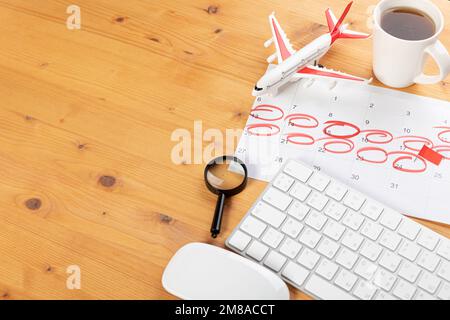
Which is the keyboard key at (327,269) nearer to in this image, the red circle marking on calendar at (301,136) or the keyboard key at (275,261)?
the keyboard key at (275,261)

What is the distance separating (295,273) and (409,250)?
152 millimetres

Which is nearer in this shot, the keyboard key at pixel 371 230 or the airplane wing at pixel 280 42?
the keyboard key at pixel 371 230

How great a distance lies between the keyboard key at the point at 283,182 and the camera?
823 millimetres

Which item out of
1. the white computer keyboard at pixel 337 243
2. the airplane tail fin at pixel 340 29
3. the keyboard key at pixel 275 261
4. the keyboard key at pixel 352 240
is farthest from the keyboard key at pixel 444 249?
the airplane tail fin at pixel 340 29

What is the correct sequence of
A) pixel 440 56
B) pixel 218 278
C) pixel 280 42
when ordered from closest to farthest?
1. pixel 218 278
2. pixel 440 56
3. pixel 280 42

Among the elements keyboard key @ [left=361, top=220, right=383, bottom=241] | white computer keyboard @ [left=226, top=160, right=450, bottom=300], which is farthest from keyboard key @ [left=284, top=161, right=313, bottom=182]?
keyboard key @ [left=361, top=220, right=383, bottom=241]

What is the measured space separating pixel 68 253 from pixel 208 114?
11.7 inches

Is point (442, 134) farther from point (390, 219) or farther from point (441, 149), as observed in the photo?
point (390, 219)

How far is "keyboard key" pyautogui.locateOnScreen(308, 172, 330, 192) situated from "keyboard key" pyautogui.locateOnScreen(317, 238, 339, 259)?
0.08 meters

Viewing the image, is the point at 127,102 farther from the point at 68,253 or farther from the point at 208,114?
the point at 68,253

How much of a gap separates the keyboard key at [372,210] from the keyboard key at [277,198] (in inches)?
4.1

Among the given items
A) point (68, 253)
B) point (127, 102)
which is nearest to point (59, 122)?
point (127, 102)

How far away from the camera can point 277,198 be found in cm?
82

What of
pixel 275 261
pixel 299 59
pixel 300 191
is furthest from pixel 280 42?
pixel 275 261
